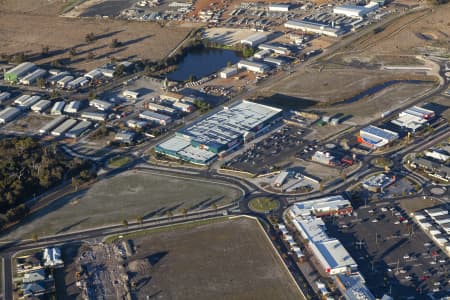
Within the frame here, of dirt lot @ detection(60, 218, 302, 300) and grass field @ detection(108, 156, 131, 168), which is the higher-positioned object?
grass field @ detection(108, 156, 131, 168)

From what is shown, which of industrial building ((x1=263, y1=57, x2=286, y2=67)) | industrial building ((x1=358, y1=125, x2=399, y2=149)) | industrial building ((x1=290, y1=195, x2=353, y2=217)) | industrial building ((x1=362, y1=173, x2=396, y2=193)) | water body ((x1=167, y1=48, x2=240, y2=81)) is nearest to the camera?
industrial building ((x1=290, y1=195, x2=353, y2=217))

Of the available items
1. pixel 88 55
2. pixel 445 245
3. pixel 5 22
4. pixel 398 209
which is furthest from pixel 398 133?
pixel 5 22

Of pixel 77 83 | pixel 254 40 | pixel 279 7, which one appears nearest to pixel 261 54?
pixel 254 40

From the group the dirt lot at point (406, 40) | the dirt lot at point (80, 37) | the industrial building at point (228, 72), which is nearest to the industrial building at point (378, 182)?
the industrial building at point (228, 72)

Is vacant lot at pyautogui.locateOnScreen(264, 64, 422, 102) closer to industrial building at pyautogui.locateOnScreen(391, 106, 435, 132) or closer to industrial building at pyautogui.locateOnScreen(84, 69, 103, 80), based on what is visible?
industrial building at pyautogui.locateOnScreen(391, 106, 435, 132)

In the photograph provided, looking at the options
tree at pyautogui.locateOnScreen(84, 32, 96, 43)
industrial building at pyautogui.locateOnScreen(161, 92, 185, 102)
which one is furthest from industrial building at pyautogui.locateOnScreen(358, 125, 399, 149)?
tree at pyautogui.locateOnScreen(84, 32, 96, 43)

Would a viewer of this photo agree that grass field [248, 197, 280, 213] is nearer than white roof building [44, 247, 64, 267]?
No

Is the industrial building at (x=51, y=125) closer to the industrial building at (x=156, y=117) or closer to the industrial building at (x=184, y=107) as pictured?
the industrial building at (x=156, y=117)
